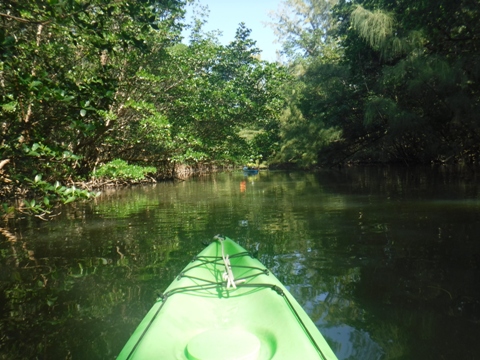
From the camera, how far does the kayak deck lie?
2102mm

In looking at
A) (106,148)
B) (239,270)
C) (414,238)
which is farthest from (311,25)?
(239,270)

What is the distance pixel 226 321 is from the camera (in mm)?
2725

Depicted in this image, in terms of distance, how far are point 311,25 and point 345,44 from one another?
19.4 meters

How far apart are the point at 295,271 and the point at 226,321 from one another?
2.07 m

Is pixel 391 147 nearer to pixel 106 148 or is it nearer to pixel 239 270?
pixel 106 148

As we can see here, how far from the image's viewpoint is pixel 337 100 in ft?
74.2

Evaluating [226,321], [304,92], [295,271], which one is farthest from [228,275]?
[304,92]

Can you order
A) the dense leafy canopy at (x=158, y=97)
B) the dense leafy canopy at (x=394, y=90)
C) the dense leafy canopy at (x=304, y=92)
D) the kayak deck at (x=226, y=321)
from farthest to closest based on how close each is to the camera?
1. the dense leafy canopy at (x=394, y=90)
2. the dense leafy canopy at (x=304, y=92)
3. the dense leafy canopy at (x=158, y=97)
4. the kayak deck at (x=226, y=321)

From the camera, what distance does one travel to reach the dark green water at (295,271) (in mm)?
3080

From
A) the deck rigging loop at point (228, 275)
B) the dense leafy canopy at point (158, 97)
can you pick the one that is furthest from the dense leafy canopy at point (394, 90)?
the deck rigging loop at point (228, 275)

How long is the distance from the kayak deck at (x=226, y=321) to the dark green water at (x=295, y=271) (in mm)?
639

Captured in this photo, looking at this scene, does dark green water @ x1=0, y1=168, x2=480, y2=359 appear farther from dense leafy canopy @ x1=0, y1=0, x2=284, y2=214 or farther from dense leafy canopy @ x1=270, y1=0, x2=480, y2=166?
dense leafy canopy @ x1=270, y1=0, x2=480, y2=166

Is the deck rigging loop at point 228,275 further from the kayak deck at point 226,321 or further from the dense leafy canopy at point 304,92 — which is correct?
the dense leafy canopy at point 304,92

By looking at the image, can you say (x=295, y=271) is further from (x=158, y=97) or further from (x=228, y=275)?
(x=158, y=97)
